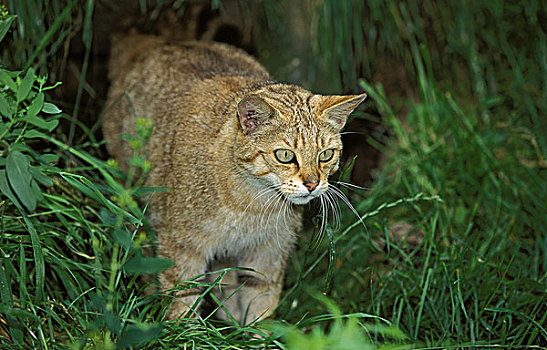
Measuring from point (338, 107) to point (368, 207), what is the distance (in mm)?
1232

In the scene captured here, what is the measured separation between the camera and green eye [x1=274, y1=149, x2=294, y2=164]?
2.54 metres

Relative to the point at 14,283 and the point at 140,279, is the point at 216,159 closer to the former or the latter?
the point at 140,279

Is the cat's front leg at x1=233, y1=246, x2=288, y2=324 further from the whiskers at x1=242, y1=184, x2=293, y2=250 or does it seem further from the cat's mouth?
the cat's mouth

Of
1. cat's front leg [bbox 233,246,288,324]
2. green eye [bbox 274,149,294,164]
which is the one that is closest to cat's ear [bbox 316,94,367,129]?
green eye [bbox 274,149,294,164]

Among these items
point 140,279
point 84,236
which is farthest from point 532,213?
point 84,236

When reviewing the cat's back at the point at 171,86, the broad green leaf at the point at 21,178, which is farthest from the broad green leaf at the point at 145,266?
the cat's back at the point at 171,86

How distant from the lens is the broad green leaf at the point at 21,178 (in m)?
2.04

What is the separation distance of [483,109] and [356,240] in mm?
1717

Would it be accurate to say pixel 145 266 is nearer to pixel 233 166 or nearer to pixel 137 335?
pixel 137 335

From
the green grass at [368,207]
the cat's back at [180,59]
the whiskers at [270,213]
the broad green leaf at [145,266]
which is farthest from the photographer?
the cat's back at [180,59]

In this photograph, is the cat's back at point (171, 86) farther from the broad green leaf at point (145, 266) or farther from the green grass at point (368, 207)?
the broad green leaf at point (145, 266)

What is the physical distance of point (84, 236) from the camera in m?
2.95

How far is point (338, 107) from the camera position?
8.65 feet

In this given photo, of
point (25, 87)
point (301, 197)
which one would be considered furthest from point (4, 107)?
point (301, 197)
